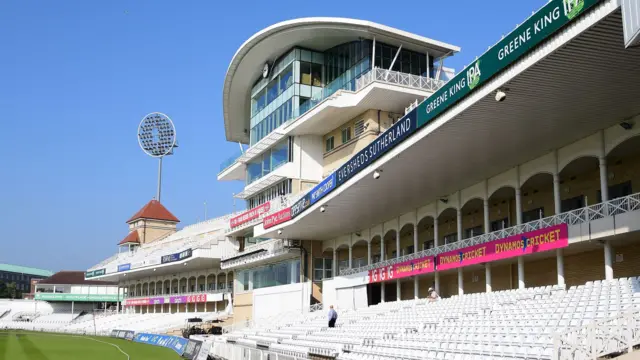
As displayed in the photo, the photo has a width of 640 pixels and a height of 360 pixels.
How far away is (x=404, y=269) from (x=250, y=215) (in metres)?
16.5

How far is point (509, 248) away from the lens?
22969mm

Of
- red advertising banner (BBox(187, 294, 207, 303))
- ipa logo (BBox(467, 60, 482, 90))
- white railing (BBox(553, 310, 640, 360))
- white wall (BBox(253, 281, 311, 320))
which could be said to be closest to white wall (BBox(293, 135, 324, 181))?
white wall (BBox(253, 281, 311, 320))

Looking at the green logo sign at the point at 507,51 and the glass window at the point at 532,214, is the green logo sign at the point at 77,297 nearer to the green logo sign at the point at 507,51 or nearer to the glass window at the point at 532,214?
the glass window at the point at 532,214

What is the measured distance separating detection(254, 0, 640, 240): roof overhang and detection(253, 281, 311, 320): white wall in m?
10.0

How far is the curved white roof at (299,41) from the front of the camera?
36.5 metres

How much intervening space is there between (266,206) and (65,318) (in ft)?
199

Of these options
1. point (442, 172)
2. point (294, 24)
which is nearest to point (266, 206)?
point (294, 24)

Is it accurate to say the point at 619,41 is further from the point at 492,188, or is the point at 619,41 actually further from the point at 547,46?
the point at 492,188

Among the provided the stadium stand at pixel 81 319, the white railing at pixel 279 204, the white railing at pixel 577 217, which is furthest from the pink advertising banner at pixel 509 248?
the stadium stand at pixel 81 319

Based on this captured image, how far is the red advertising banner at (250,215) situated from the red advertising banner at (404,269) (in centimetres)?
1034

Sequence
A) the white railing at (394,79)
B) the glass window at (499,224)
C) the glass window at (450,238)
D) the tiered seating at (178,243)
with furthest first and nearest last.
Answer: the tiered seating at (178,243)
the white railing at (394,79)
the glass window at (450,238)
the glass window at (499,224)

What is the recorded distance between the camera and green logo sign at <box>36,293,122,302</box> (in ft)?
303

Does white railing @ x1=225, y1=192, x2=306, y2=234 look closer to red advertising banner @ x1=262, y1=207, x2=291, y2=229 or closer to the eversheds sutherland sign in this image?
red advertising banner @ x1=262, y1=207, x2=291, y2=229

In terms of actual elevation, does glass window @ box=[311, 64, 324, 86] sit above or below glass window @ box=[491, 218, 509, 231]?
above
